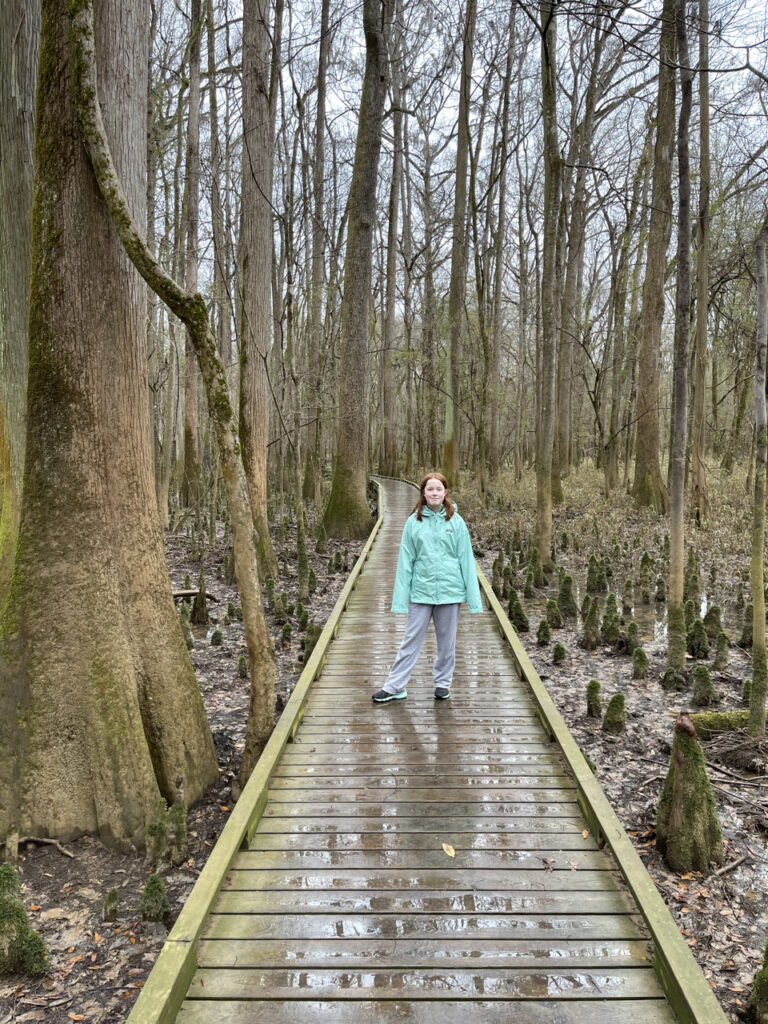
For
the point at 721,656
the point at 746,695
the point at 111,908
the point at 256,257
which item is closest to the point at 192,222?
the point at 256,257

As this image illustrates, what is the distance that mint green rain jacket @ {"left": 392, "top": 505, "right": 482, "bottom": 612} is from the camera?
4.66 m

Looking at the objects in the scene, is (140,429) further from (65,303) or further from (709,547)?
(709,547)

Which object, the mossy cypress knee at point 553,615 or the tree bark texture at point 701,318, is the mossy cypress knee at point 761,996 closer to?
the mossy cypress knee at point 553,615

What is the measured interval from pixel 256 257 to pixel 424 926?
28.2 ft

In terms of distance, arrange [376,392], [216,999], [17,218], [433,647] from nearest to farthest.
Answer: [216,999] < [17,218] < [433,647] < [376,392]

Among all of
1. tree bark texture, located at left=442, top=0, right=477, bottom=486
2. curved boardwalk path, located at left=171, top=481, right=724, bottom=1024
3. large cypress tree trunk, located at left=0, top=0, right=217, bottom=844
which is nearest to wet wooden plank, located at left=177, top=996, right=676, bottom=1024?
curved boardwalk path, located at left=171, top=481, right=724, bottom=1024

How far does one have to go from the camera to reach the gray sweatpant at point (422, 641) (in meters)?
4.74

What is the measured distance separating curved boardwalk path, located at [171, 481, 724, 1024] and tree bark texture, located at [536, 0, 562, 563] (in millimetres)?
5145

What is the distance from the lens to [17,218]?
4934mm

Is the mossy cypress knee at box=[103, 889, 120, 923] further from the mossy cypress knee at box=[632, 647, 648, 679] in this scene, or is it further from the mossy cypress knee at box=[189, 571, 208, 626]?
the mossy cypress knee at box=[189, 571, 208, 626]

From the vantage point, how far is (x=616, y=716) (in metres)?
4.93

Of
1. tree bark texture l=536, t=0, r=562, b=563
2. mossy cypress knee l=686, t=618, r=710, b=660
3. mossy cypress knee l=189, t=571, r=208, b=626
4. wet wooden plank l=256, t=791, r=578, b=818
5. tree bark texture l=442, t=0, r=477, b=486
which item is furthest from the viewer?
tree bark texture l=442, t=0, r=477, b=486

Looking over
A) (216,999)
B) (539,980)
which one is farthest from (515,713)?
(216,999)

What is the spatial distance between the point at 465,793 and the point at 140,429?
2833 mm
